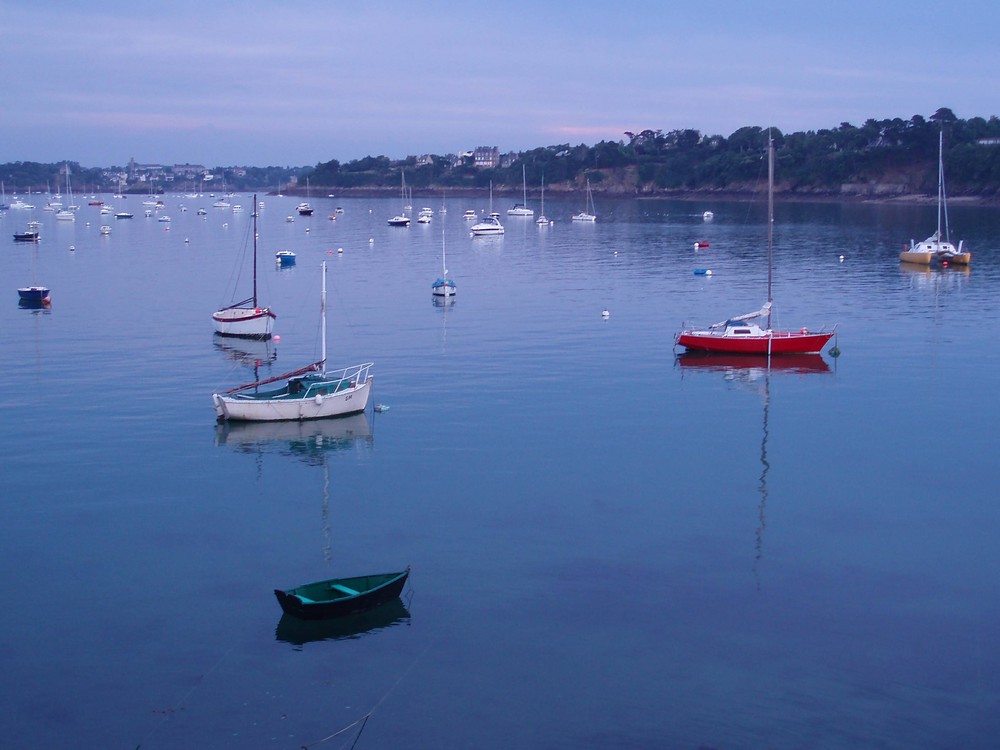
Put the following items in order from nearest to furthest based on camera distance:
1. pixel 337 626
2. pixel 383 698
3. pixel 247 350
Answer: pixel 383 698, pixel 337 626, pixel 247 350

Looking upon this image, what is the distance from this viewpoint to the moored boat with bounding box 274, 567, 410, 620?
22859 mm

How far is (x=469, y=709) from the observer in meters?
20.4

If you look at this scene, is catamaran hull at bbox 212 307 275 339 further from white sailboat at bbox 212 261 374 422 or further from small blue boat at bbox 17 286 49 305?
small blue boat at bbox 17 286 49 305

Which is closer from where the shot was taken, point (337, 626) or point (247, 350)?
point (337, 626)

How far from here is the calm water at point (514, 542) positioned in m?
20.3

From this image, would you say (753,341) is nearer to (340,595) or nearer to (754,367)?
(754,367)

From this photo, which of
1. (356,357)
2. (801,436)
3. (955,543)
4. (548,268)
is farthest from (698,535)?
(548,268)

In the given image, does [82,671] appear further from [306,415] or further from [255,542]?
[306,415]

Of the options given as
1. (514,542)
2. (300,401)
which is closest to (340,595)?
(514,542)

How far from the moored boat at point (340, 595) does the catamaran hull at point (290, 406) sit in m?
16.8

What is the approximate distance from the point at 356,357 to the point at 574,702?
114 ft

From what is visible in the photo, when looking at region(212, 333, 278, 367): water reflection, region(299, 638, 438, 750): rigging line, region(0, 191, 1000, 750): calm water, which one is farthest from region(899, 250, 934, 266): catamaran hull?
region(299, 638, 438, 750): rigging line

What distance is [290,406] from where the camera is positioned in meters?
40.0

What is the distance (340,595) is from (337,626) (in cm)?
70
